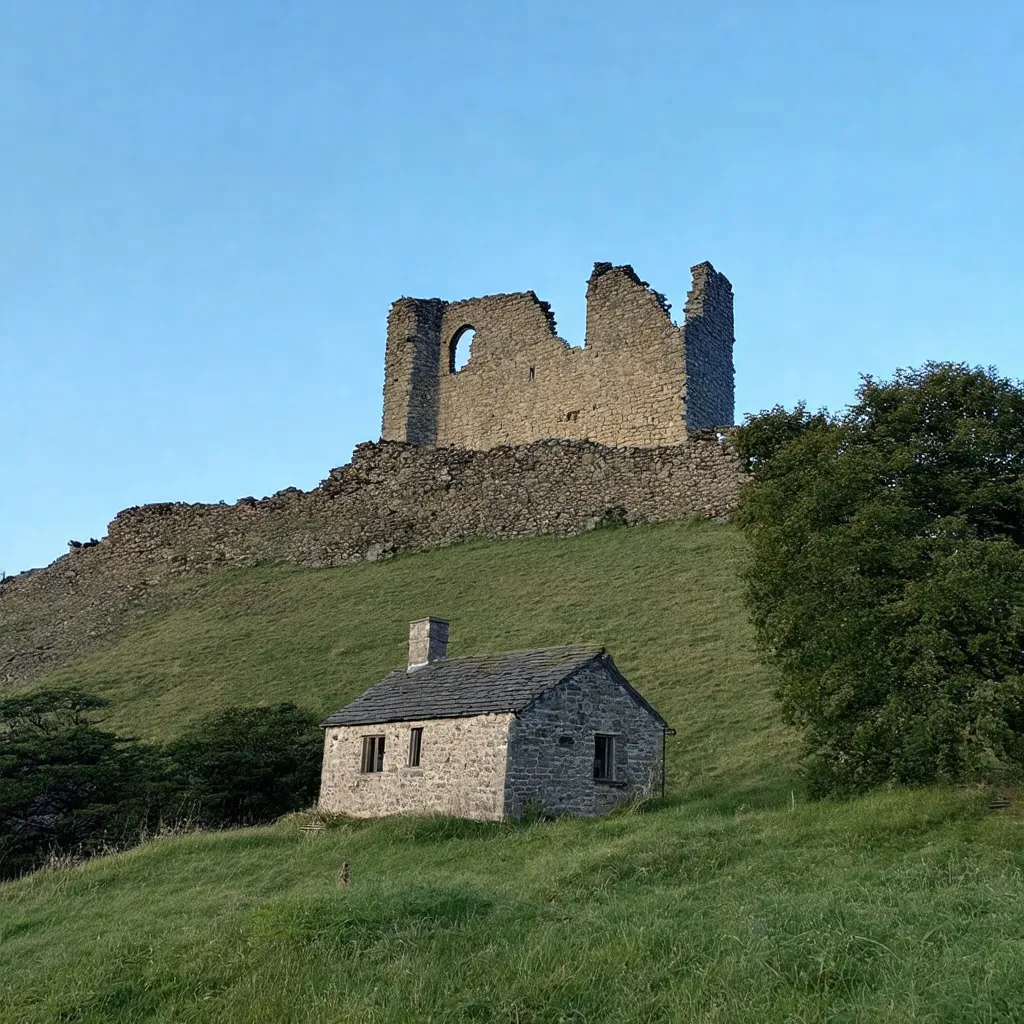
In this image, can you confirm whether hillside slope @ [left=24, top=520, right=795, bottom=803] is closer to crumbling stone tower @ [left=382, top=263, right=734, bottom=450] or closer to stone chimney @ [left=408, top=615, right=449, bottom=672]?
stone chimney @ [left=408, top=615, right=449, bottom=672]

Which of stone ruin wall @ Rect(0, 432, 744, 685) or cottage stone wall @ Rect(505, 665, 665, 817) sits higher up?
stone ruin wall @ Rect(0, 432, 744, 685)

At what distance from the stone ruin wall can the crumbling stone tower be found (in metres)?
4.88

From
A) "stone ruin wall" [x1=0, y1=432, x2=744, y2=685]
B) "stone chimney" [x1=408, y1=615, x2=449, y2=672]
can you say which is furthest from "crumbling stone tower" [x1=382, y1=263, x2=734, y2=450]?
"stone chimney" [x1=408, y1=615, x2=449, y2=672]

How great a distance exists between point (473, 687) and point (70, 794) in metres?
7.69

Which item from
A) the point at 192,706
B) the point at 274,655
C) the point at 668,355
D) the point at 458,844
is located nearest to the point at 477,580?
the point at 274,655

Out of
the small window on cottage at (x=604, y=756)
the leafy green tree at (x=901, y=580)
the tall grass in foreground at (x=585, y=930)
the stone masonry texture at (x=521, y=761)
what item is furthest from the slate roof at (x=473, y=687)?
the leafy green tree at (x=901, y=580)

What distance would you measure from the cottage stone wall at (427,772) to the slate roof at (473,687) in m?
0.18

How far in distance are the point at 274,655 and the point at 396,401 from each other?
18.0 metres

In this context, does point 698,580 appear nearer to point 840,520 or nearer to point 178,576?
point 840,520

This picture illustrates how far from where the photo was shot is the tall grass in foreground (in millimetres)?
7555

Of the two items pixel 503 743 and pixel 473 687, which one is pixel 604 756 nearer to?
pixel 503 743

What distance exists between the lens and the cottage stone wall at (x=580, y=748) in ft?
53.3

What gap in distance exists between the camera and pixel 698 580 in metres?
26.5

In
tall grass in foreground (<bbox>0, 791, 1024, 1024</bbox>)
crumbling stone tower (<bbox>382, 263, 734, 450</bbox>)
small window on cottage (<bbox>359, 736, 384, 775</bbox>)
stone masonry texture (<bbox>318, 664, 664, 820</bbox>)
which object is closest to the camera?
tall grass in foreground (<bbox>0, 791, 1024, 1024</bbox>)
